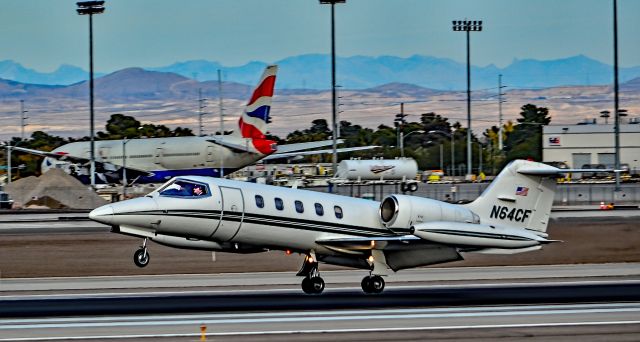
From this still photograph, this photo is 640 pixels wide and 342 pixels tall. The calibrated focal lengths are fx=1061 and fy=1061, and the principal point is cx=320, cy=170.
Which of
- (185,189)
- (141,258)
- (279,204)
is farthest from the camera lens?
(279,204)

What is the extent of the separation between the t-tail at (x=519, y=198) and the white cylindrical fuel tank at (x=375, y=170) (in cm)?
6136

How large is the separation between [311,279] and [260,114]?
156 ft

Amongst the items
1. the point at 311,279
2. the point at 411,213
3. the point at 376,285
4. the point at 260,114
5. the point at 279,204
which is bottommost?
the point at 376,285

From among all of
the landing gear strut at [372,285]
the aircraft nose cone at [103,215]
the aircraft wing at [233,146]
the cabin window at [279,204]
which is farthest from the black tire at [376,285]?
the aircraft wing at [233,146]

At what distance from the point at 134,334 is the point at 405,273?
14.6 metres

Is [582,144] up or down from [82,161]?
up

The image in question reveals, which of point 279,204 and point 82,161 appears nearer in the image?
point 279,204

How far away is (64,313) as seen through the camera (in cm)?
2477

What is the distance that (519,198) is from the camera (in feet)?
99.0

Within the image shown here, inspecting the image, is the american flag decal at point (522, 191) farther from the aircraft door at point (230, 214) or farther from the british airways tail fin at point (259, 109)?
the british airways tail fin at point (259, 109)

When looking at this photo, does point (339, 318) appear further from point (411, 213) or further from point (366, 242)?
point (411, 213)

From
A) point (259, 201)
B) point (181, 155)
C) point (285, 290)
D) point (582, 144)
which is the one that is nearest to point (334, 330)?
point (259, 201)

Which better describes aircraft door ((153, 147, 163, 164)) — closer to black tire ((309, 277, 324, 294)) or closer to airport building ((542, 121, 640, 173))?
airport building ((542, 121, 640, 173))

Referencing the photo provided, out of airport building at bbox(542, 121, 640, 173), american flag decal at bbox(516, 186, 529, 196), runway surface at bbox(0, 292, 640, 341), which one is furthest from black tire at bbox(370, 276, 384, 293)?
airport building at bbox(542, 121, 640, 173)
